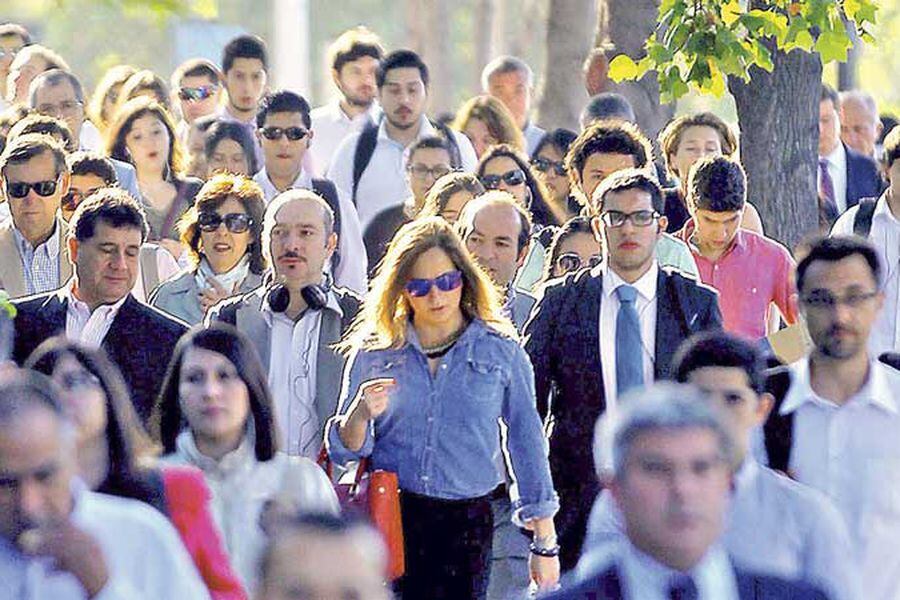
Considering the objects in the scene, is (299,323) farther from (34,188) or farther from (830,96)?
(830,96)

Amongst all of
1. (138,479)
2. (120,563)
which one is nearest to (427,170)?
(138,479)

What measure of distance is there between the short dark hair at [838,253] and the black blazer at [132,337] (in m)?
2.65

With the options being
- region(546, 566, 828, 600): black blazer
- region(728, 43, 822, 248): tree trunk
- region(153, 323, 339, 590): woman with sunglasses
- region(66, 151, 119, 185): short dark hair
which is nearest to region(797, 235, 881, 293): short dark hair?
region(153, 323, 339, 590): woman with sunglasses

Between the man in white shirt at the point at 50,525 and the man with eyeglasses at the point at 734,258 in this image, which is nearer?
the man in white shirt at the point at 50,525

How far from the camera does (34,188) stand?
12.0 meters

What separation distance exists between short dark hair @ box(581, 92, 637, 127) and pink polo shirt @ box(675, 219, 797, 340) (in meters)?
3.74

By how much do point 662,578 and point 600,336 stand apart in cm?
436

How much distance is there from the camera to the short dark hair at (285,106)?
45.3 feet

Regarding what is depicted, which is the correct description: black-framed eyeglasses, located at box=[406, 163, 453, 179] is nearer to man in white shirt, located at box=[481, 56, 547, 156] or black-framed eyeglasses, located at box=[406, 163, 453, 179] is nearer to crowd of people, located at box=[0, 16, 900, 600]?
crowd of people, located at box=[0, 16, 900, 600]

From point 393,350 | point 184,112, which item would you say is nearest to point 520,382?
point 393,350

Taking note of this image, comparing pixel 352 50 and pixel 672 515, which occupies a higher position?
pixel 352 50

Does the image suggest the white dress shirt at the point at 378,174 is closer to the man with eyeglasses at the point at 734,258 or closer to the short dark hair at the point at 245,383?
the man with eyeglasses at the point at 734,258

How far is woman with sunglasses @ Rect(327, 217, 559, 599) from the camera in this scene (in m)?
9.56

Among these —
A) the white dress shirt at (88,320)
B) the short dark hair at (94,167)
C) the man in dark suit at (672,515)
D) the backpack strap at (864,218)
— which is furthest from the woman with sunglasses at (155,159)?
the man in dark suit at (672,515)
